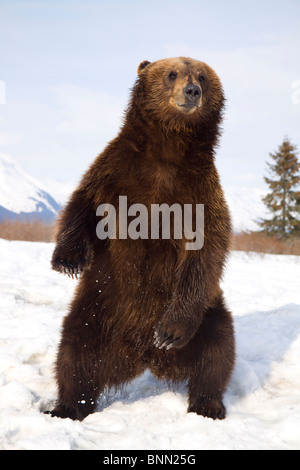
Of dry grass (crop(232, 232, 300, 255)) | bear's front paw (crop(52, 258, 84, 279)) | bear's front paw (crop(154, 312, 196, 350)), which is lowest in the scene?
bear's front paw (crop(154, 312, 196, 350))

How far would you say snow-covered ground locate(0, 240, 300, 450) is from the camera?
229cm

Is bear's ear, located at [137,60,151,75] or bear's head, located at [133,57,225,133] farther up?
bear's ear, located at [137,60,151,75]

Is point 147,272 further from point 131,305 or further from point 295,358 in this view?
point 295,358

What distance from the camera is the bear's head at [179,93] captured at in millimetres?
2830

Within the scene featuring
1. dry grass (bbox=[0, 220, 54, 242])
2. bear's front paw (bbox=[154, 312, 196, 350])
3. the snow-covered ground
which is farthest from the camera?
dry grass (bbox=[0, 220, 54, 242])

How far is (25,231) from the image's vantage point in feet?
51.9

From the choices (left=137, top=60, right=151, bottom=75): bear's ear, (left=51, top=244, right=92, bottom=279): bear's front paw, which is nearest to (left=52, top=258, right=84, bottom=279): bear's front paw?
(left=51, top=244, right=92, bottom=279): bear's front paw

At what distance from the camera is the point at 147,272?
273cm

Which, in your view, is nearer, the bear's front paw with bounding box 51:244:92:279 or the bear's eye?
the bear's front paw with bounding box 51:244:92:279

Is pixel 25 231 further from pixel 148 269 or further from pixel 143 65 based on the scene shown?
pixel 148 269

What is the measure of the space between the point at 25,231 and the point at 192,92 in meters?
13.8
